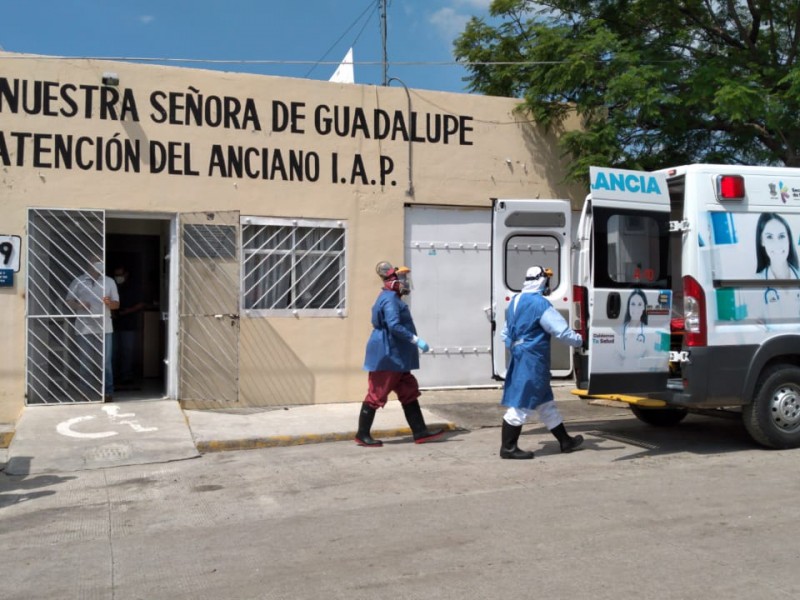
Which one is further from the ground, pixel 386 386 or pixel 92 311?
pixel 92 311

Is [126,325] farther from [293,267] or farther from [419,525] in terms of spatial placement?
[419,525]

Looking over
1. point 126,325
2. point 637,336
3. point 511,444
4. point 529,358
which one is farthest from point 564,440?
point 126,325

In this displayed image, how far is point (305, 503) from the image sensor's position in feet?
21.5

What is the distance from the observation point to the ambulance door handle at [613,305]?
7715 millimetres

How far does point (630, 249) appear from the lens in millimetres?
7875

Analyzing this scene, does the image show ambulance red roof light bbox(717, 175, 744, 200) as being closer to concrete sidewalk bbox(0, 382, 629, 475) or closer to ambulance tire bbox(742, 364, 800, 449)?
ambulance tire bbox(742, 364, 800, 449)

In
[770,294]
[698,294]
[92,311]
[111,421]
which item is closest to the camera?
[698,294]

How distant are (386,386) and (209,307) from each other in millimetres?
3095

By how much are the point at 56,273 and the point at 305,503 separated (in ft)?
17.8

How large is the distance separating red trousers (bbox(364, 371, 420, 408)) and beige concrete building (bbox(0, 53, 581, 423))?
2499mm

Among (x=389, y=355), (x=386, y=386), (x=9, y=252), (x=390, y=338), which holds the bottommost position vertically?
(x=386, y=386)

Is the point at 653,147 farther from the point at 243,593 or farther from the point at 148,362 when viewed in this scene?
the point at 243,593

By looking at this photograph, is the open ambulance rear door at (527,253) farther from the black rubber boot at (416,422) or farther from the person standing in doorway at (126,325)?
the person standing in doorway at (126,325)

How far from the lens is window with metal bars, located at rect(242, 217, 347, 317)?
35.5 feet
